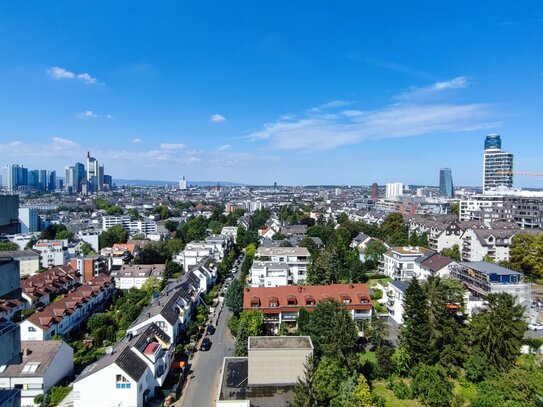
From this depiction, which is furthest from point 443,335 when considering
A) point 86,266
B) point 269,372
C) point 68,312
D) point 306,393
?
point 86,266

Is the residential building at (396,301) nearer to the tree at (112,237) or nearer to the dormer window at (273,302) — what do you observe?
the dormer window at (273,302)

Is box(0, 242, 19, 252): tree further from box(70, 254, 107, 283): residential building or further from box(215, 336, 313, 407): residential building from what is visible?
box(215, 336, 313, 407): residential building

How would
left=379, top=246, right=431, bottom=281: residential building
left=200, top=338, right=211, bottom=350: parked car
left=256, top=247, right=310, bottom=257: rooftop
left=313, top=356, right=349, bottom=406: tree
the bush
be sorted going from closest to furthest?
left=313, top=356, right=349, bottom=406: tree < the bush < left=200, top=338, right=211, bottom=350: parked car < left=379, top=246, right=431, bottom=281: residential building < left=256, top=247, right=310, bottom=257: rooftop

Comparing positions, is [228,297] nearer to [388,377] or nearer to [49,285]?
[388,377]

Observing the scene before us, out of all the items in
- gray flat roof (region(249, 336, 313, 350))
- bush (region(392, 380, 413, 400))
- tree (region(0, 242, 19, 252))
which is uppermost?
tree (region(0, 242, 19, 252))

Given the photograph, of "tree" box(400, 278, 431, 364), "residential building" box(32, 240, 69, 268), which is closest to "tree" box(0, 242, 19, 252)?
"residential building" box(32, 240, 69, 268)
